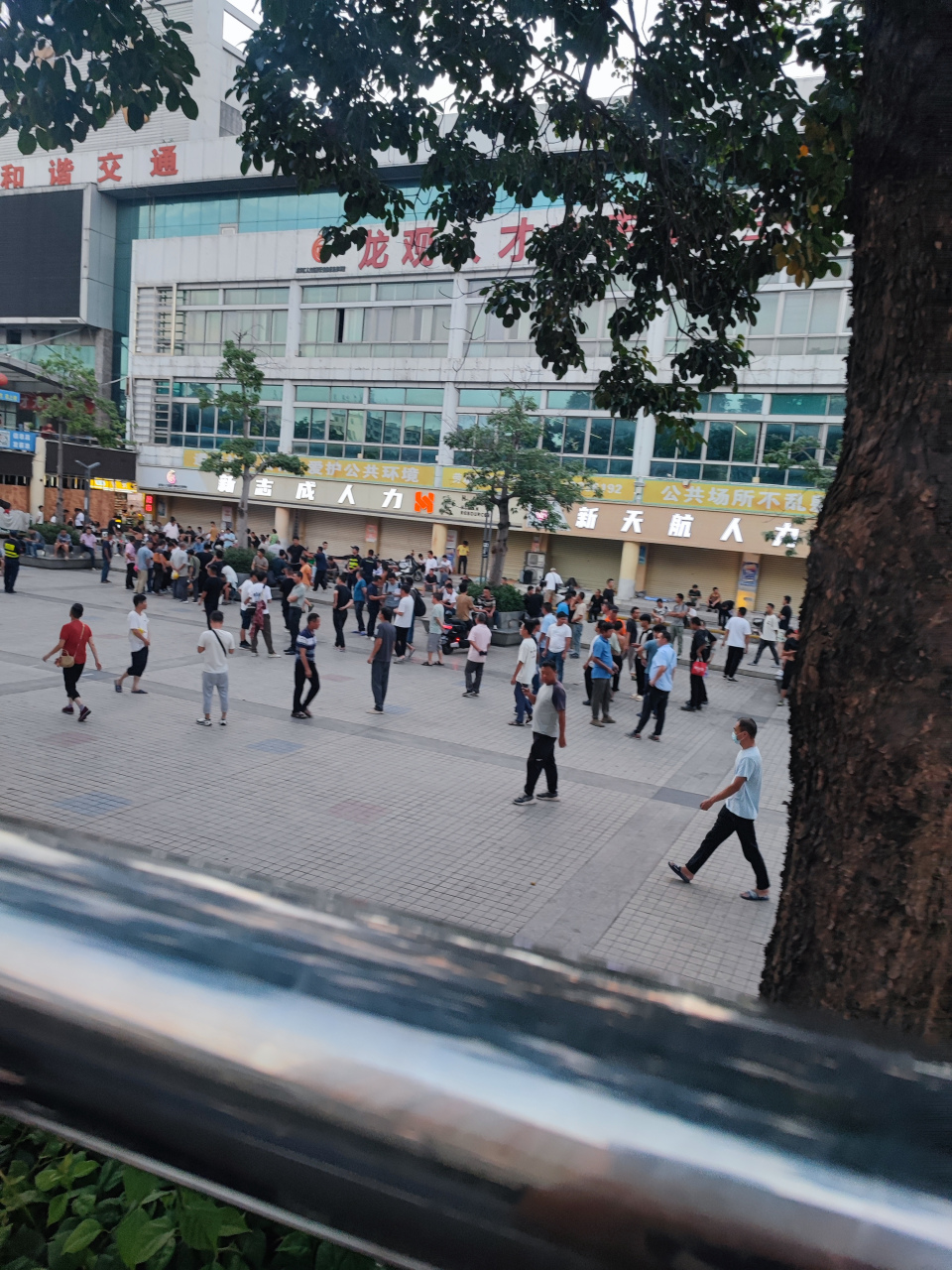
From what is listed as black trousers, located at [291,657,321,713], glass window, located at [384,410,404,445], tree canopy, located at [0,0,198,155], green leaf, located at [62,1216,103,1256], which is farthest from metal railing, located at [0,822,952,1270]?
glass window, located at [384,410,404,445]

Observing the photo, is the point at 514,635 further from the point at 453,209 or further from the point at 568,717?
the point at 453,209

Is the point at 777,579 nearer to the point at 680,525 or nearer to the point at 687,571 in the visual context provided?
the point at 687,571

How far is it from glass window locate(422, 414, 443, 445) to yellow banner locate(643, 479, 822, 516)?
8.45 m

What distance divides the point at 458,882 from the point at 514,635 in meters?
13.0

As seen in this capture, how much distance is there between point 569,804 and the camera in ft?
30.1

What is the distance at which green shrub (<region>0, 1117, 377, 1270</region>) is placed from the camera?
1.12 metres

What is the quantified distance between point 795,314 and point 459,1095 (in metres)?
30.1

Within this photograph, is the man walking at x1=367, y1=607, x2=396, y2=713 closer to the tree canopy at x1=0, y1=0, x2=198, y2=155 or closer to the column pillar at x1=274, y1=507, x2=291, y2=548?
the tree canopy at x1=0, y1=0, x2=198, y2=155

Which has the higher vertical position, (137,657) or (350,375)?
(350,375)

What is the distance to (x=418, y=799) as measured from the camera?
8.83 metres

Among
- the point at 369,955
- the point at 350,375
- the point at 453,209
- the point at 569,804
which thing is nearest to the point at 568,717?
the point at 569,804

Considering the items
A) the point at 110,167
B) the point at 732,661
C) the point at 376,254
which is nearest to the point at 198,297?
the point at 376,254

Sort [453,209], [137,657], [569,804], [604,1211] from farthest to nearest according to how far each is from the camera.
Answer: [137,657]
[569,804]
[453,209]
[604,1211]

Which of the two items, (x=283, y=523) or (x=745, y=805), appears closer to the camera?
(x=745, y=805)
